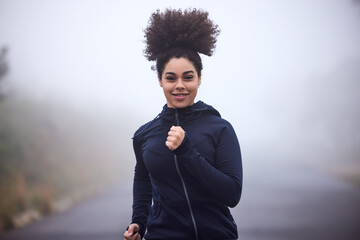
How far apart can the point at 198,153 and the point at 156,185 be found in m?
0.35

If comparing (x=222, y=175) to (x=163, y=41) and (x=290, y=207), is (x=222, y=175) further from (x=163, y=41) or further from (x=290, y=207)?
(x=290, y=207)

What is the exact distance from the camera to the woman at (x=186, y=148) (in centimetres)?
166

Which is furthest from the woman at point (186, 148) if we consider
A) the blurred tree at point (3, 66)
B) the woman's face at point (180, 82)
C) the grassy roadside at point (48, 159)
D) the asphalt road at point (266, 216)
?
the blurred tree at point (3, 66)

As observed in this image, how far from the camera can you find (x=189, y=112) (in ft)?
6.15

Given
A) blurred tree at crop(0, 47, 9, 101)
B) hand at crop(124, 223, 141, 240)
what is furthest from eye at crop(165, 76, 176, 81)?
blurred tree at crop(0, 47, 9, 101)

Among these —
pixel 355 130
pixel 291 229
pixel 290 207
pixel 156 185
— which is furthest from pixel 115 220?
pixel 355 130

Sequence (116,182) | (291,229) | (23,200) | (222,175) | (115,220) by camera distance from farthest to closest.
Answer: (116,182), (23,200), (115,220), (291,229), (222,175)

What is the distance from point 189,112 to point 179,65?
0.79ft

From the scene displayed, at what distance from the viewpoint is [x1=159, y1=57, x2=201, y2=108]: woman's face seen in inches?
72.2

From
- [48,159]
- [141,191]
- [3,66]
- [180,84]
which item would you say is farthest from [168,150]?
[48,159]

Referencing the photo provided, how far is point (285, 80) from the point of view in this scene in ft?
165

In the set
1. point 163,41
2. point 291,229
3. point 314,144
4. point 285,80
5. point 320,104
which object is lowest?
point 291,229

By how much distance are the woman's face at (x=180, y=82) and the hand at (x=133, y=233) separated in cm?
69

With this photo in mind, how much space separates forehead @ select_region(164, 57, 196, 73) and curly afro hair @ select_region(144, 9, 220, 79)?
0.02 m
